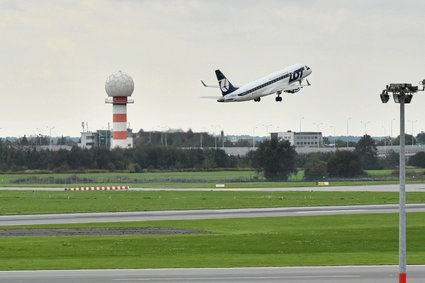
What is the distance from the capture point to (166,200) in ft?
356

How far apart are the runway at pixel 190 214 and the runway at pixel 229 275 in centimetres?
3394

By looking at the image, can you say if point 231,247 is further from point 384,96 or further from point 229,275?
point 384,96

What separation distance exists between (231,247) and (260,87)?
61021 mm

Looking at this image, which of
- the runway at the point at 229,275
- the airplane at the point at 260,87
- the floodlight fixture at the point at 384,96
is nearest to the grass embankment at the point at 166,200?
the airplane at the point at 260,87

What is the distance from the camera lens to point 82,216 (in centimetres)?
8494

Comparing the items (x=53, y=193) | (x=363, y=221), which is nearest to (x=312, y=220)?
(x=363, y=221)

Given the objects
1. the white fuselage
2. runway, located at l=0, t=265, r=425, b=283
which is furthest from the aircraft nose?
runway, located at l=0, t=265, r=425, b=283

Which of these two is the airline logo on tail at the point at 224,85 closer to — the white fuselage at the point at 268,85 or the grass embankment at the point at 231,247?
the white fuselage at the point at 268,85

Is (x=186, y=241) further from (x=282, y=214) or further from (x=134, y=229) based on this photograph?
(x=282, y=214)

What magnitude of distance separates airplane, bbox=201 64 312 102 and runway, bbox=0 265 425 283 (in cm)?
6713

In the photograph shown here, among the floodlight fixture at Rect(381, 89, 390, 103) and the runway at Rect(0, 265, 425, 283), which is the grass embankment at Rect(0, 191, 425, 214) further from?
the floodlight fixture at Rect(381, 89, 390, 103)

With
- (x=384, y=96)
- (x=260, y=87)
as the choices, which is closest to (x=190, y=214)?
(x=260, y=87)

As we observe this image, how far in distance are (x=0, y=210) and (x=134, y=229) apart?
28.4m

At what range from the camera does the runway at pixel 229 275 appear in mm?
41906
